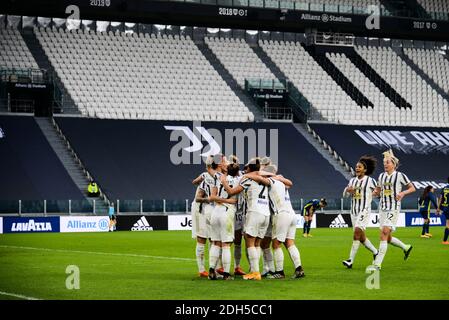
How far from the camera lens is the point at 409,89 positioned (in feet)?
220

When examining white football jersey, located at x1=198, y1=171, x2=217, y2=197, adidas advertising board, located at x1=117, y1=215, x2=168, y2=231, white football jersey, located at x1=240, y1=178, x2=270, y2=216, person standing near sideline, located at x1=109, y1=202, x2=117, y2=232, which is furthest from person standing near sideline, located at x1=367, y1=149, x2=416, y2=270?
adidas advertising board, located at x1=117, y1=215, x2=168, y2=231

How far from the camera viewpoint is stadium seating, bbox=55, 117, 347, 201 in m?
50.0

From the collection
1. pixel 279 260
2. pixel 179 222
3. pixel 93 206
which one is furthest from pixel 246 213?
pixel 179 222

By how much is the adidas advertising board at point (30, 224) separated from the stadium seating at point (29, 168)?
300 centimetres

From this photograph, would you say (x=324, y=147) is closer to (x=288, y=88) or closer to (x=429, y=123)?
(x=288, y=88)

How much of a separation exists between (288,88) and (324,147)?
220 inches

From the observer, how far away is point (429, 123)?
63531 mm

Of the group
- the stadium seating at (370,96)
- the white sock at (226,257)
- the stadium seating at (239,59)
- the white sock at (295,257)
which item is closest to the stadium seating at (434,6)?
the stadium seating at (370,96)

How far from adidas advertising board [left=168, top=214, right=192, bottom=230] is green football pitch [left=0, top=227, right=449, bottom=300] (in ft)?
44.6

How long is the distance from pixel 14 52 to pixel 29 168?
11.0 m

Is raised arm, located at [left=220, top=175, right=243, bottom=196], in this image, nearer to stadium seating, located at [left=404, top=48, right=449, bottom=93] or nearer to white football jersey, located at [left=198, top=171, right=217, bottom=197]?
white football jersey, located at [left=198, top=171, right=217, bottom=197]

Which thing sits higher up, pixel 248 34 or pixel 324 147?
pixel 248 34

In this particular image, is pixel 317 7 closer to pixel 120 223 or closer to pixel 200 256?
pixel 120 223
